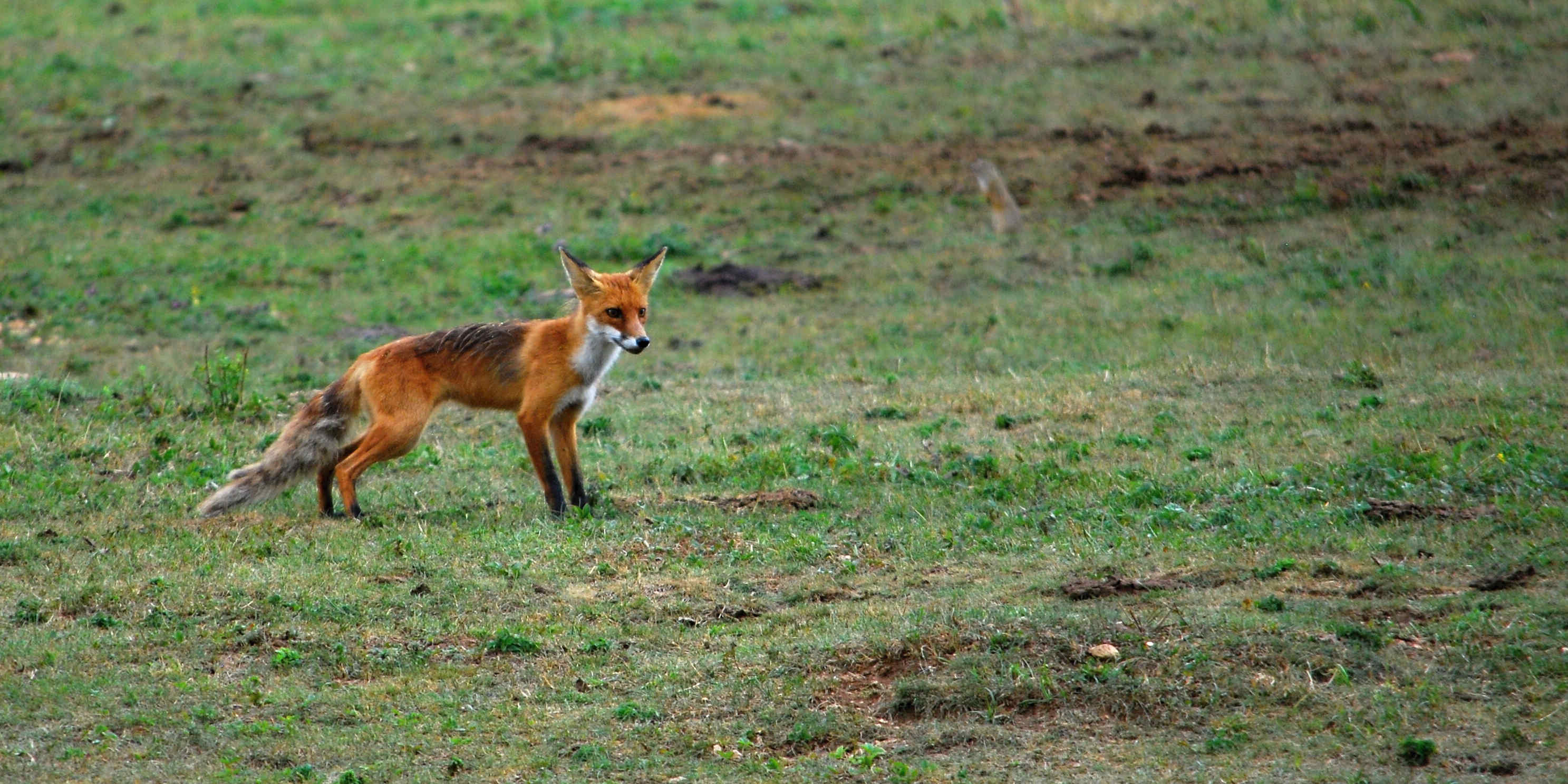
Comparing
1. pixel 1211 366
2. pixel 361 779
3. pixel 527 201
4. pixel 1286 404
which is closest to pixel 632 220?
pixel 527 201

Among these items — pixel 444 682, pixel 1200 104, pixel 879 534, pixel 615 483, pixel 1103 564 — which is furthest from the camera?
pixel 1200 104

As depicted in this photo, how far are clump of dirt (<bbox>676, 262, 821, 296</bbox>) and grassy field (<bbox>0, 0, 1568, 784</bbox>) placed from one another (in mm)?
297

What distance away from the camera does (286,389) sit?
1273cm

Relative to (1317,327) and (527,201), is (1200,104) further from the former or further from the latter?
(527,201)

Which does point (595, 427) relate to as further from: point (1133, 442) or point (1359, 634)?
point (1359, 634)

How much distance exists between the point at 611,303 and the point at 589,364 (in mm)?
437

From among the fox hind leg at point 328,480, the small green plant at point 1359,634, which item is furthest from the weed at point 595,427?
the small green plant at point 1359,634

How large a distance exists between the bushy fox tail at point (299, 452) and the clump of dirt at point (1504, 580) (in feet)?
21.7

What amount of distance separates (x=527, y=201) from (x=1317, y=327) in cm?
1001

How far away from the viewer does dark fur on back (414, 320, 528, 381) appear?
9.39 metres

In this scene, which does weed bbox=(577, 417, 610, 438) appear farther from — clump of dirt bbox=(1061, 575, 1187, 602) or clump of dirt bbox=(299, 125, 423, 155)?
clump of dirt bbox=(299, 125, 423, 155)

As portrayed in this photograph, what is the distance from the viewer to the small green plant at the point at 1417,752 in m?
5.73

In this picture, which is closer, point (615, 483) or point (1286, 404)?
point (615, 483)

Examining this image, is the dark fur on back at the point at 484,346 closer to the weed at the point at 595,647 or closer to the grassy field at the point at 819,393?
the grassy field at the point at 819,393
